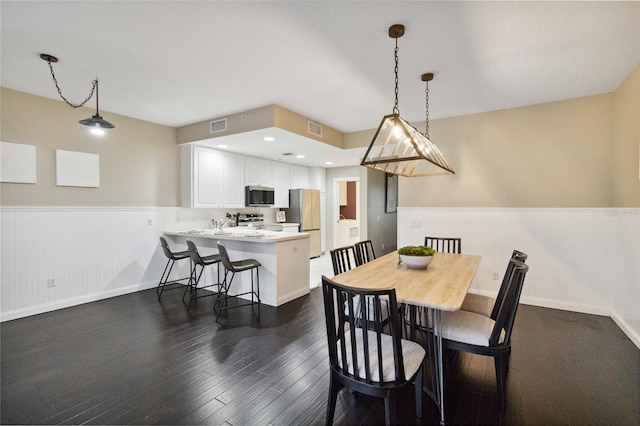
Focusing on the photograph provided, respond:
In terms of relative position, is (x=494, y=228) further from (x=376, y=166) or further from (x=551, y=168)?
(x=376, y=166)

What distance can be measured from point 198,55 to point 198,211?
3.27 metres

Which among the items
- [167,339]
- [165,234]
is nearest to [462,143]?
[167,339]

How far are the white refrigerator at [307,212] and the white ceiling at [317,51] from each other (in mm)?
3379

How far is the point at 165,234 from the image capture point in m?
4.88

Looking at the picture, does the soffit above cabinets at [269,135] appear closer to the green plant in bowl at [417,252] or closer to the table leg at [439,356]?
the green plant in bowl at [417,252]

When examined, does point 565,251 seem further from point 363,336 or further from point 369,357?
point 363,336

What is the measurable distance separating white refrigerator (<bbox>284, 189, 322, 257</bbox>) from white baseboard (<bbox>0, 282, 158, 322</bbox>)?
3284 millimetres

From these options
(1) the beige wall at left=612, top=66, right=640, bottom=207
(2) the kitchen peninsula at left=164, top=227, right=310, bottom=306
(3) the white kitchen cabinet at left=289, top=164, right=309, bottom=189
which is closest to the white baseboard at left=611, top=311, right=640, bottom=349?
(1) the beige wall at left=612, top=66, right=640, bottom=207

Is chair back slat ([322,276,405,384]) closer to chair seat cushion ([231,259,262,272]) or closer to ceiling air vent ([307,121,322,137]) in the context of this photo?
chair seat cushion ([231,259,262,272])

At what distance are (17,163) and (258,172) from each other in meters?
3.54

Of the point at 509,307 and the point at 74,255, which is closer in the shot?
the point at 509,307

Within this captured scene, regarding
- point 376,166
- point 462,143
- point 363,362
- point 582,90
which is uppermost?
point 582,90

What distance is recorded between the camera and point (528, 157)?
3885 millimetres

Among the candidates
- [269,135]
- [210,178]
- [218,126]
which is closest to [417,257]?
[269,135]
